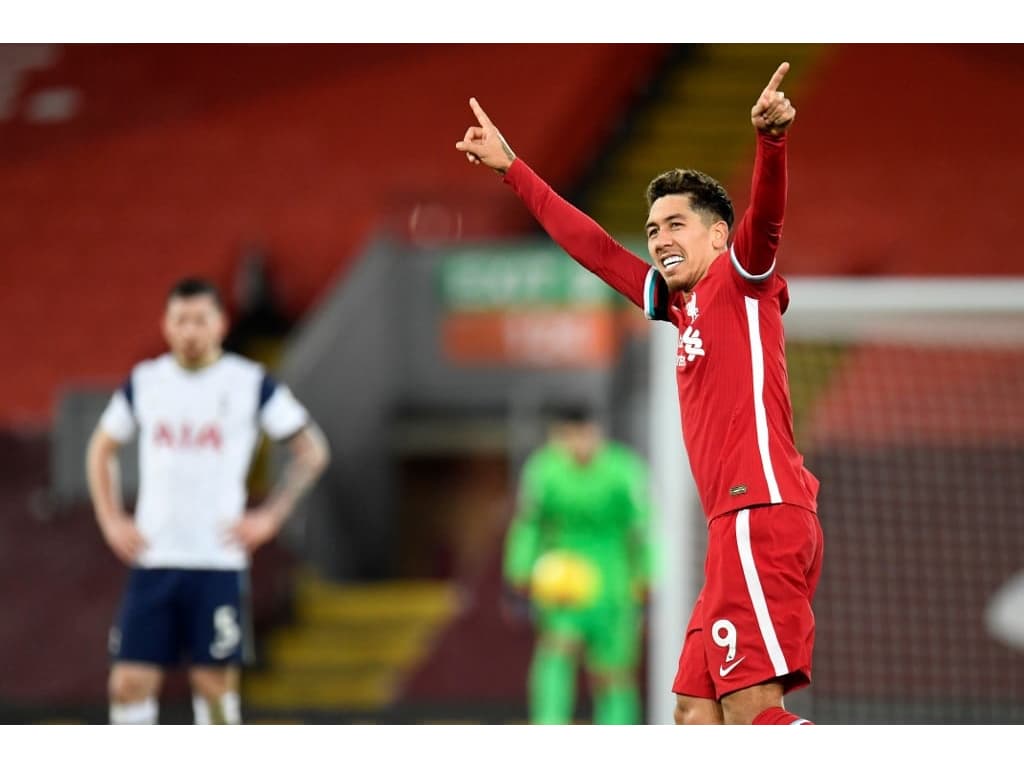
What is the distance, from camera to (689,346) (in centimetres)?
356

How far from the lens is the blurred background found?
986cm

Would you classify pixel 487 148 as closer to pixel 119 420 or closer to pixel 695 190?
pixel 695 190

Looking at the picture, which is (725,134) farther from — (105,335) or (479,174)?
(105,335)

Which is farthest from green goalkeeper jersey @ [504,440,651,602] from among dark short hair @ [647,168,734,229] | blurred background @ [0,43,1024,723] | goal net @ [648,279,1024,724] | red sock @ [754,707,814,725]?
red sock @ [754,707,814,725]

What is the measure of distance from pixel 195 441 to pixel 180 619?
0.60 meters

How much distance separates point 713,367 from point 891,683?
658cm

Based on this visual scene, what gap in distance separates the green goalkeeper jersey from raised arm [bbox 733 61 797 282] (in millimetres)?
4616

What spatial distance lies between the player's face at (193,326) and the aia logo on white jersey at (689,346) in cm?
229

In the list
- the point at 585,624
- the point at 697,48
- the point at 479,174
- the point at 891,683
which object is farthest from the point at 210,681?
the point at 697,48

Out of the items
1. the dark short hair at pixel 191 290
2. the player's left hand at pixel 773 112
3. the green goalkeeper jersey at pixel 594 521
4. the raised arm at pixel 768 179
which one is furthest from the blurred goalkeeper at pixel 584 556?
the player's left hand at pixel 773 112

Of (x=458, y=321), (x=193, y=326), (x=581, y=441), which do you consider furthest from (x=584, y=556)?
(x=458, y=321)

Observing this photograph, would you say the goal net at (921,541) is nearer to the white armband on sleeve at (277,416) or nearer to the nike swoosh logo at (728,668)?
the white armband on sleeve at (277,416)

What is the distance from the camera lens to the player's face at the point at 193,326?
5.43 metres
